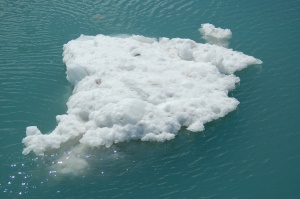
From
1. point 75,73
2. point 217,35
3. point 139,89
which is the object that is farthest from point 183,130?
point 217,35

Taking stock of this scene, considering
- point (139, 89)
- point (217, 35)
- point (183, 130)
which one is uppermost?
point (217, 35)

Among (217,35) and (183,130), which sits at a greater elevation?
(217,35)

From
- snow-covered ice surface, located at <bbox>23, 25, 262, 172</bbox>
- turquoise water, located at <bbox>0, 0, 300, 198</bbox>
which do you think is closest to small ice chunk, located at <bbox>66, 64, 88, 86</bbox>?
snow-covered ice surface, located at <bbox>23, 25, 262, 172</bbox>

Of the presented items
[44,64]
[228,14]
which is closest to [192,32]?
[228,14]

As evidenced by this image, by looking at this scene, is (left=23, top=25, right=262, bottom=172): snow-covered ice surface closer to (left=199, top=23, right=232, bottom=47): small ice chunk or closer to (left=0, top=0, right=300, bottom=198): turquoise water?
(left=199, top=23, right=232, bottom=47): small ice chunk

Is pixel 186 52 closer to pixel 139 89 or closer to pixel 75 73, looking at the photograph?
pixel 139 89

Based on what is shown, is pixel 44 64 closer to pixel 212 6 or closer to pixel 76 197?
pixel 76 197

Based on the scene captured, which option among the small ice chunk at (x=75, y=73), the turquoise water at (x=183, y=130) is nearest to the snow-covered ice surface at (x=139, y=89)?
the small ice chunk at (x=75, y=73)
